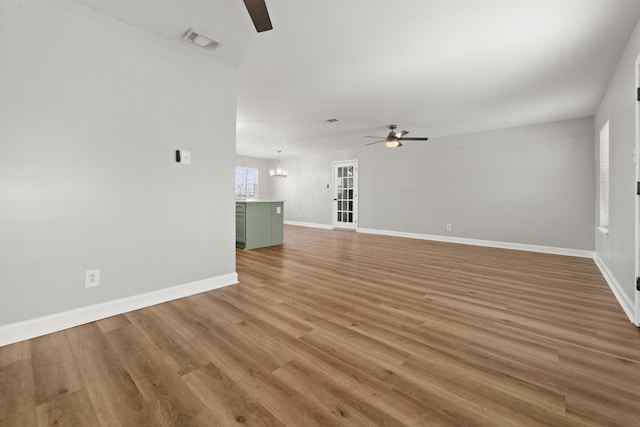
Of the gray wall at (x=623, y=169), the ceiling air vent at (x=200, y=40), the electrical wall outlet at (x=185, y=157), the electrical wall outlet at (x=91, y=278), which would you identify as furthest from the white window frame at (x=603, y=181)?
the electrical wall outlet at (x=91, y=278)

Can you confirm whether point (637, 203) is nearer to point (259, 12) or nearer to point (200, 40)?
point (259, 12)

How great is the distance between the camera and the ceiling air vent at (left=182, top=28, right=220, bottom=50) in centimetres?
244

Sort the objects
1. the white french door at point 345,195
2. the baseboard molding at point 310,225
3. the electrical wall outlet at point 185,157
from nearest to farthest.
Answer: the electrical wall outlet at point 185,157 → the white french door at point 345,195 → the baseboard molding at point 310,225

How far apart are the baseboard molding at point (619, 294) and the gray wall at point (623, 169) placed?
0.05m

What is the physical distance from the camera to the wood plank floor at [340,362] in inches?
47.6

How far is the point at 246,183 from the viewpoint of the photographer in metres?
9.77

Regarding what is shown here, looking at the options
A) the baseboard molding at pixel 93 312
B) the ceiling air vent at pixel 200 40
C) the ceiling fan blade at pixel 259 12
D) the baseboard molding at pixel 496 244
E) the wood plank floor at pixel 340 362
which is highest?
the ceiling air vent at pixel 200 40

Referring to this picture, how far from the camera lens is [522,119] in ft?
16.3

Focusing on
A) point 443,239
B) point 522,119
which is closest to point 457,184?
point 443,239

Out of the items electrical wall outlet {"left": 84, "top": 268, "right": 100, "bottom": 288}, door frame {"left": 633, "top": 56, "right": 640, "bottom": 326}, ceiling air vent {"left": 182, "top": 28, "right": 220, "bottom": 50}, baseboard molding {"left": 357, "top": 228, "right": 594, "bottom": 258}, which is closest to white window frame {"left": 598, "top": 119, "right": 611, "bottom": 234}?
baseboard molding {"left": 357, "top": 228, "right": 594, "bottom": 258}

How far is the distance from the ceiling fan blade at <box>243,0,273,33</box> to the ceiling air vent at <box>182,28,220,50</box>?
1094 millimetres

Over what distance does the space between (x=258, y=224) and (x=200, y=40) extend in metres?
3.33

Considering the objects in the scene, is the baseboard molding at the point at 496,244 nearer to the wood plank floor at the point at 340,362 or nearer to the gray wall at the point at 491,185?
the gray wall at the point at 491,185

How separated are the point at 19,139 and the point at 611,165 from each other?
563cm
